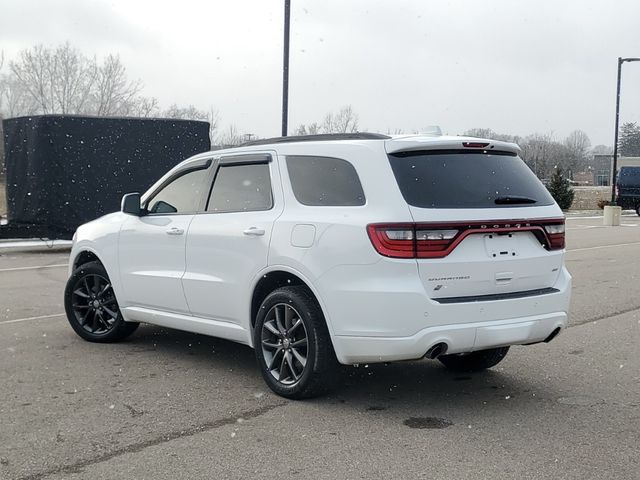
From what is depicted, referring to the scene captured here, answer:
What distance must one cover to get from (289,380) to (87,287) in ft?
9.19

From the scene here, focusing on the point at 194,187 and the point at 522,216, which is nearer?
the point at 522,216

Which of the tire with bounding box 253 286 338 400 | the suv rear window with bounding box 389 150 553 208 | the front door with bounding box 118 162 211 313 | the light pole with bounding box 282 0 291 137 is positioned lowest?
the tire with bounding box 253 286 338 400

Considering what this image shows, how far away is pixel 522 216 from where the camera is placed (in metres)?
5.29

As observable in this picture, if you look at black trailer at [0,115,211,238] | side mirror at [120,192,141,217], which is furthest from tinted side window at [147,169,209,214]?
black trailer at [0,115,211,238]

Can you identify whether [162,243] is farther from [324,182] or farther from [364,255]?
[364,255]

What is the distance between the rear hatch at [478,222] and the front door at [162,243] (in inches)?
79.5

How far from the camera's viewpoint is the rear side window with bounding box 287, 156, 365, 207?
5.17m

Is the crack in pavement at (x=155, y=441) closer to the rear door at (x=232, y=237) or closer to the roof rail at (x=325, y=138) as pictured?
the rear door at (x=232, y=237)

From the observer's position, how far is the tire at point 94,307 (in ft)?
23.5

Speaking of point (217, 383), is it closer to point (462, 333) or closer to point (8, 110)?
point (462, 333)

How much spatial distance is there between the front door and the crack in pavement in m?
1.46

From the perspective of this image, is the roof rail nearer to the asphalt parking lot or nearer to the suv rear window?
the suv rear window

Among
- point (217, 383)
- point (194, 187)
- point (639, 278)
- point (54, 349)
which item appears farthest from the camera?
point (639, 278)

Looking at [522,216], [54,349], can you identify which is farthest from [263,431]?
[54,349]
